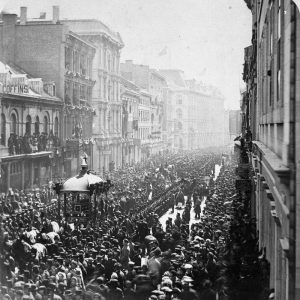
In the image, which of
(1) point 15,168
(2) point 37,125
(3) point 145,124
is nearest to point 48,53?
(2) point 37,125

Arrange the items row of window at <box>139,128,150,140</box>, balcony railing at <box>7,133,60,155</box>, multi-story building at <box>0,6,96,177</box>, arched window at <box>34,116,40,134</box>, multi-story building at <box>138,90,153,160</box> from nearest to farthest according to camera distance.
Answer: balcony railing at <box>7,133,60,155</box>, arched window at <box>34,116,40,134</box>, multi-story building at <box>0,6,96,177</box>, multi-story building at <box>138,90,153,160</box>, row of window at <box>139,128,150,140</box>

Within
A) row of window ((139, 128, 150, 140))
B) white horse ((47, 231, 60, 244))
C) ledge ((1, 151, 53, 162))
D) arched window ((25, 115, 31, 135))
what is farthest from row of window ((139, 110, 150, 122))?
white horse ((47, 231, 60, 244))

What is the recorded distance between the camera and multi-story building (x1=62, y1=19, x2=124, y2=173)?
41575 millimetres

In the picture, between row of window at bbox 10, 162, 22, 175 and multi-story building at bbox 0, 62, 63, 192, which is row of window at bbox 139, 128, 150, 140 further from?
row of window at bbox 10, 162, 22, 175

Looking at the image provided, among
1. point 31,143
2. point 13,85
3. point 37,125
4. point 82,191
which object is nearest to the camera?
point 82,191

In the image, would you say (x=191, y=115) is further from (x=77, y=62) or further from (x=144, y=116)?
(x=77, y=62)

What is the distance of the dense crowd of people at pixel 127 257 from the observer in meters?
13.8

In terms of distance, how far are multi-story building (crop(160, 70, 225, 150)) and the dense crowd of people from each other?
28871 millimetres

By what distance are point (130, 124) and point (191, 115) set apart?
1170 centimetres

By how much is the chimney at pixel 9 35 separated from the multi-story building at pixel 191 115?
1812 cm

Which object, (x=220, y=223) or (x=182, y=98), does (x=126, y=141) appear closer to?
(x=182, y=98)

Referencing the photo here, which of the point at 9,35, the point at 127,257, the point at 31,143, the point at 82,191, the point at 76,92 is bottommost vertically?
the point at 127,257

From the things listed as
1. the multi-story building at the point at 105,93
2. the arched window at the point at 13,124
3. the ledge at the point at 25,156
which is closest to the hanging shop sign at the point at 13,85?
the arched window at the point at 13,124

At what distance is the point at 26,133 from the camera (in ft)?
117
